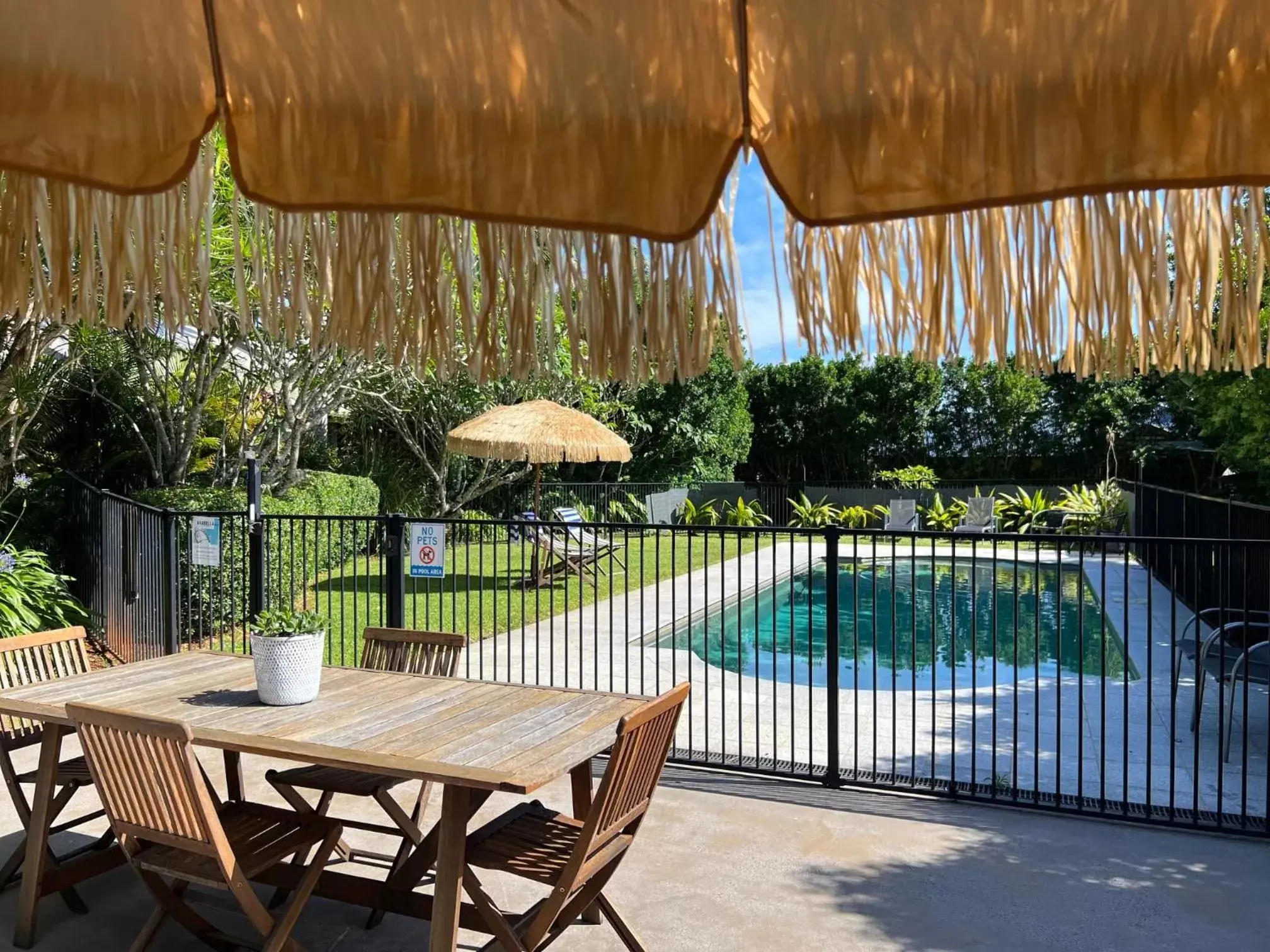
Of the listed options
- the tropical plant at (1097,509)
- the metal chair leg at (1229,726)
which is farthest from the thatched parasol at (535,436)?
the tropical plant at (1097,509)

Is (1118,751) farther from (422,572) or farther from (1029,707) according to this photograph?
(422,572)

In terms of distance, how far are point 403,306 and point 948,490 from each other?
24.1m

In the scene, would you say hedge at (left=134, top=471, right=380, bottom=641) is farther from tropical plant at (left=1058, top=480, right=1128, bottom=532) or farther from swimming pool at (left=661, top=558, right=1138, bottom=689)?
tropical plant at (left=1058, top=480, right=1128, bottom=532)

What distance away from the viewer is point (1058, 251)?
1.42 metres

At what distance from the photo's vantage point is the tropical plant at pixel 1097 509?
56.8 feet

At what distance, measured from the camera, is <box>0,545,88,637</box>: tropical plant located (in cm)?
662

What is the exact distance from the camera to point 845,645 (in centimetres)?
1162

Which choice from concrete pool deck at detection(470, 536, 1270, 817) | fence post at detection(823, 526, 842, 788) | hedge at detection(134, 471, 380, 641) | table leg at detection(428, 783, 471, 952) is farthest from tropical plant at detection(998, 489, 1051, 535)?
table leg at detection(428, 783, 471, 952)

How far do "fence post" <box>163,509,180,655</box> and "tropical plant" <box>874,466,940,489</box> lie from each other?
787 inches

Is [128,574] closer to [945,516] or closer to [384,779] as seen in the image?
[384,779]

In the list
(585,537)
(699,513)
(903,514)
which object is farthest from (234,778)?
(699,513)

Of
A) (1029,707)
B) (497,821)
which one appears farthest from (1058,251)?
(1029,707)

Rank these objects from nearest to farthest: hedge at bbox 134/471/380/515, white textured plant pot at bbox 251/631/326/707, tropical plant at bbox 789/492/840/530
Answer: white textured plant pot at bbox 251/631/326/707
hedge at bbox 134/471/380/515
tropical plant at bbox 789/492/840/530

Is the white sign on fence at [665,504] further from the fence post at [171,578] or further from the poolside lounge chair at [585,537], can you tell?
the fence post at [171,578]
